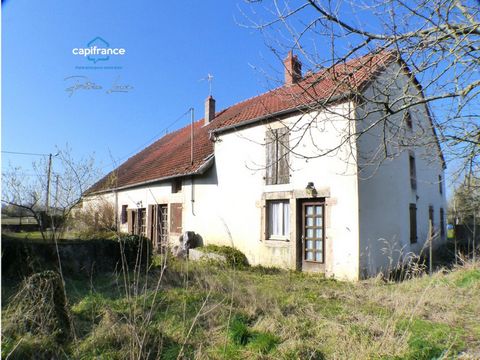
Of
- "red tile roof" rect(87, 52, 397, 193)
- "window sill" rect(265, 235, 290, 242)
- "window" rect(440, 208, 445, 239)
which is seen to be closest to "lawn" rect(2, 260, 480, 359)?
"red tile roof" rect(87, 52, 397, 193)

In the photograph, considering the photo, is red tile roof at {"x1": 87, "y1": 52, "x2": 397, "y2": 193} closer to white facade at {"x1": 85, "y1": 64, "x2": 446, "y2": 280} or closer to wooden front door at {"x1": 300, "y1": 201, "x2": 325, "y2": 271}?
white facade at {"x1": 85, "y1": 64, "x2": 446, "y2": 280}

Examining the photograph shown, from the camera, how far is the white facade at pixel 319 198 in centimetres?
933

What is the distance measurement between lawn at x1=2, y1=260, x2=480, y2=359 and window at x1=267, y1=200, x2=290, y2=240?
412cm

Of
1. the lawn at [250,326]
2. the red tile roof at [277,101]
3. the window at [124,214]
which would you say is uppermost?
the red tile roof at [277,101]

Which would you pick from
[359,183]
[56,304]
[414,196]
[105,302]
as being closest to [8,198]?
[105,302]

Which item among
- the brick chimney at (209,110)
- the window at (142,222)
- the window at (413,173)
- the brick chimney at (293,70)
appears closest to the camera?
the brick chimney at (293,70)

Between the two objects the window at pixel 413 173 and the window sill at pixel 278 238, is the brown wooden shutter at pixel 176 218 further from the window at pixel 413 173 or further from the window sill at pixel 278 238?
the window at pixel 413 173

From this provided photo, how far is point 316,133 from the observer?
10.1 m

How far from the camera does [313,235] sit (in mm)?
10281

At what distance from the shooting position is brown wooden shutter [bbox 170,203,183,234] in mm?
14467

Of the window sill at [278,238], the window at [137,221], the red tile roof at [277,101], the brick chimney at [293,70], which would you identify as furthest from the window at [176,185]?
the brick chimney at [293,70]

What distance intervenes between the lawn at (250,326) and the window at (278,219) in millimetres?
4121

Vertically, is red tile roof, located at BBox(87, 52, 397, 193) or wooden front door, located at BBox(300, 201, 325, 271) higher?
red tile roof, located at BBox(87, 52, 397, 193)

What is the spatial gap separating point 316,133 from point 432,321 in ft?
19.7
